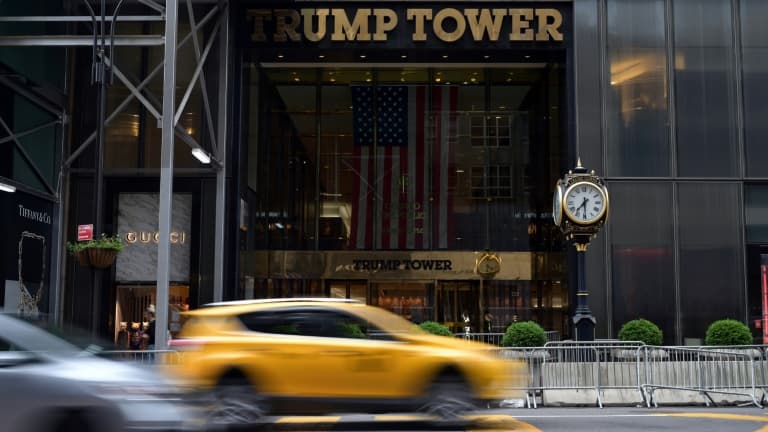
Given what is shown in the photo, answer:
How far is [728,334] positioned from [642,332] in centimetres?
205

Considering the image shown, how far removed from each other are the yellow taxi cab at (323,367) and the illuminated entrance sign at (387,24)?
15.7 metres

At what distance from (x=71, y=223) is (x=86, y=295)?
2.07 meters

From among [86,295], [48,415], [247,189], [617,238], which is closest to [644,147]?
[617,238]

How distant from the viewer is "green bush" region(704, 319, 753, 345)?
23.3 m

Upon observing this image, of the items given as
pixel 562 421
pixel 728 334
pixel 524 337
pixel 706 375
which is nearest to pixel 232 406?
pixel 562 421

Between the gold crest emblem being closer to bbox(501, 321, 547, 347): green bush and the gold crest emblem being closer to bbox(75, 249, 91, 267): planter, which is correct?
bbox(501, 321, 547, 347): green bush

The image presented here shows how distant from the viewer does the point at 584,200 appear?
70.1 feet

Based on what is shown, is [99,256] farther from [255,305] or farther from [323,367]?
[323,367]

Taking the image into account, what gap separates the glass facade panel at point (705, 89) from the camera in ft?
84.0

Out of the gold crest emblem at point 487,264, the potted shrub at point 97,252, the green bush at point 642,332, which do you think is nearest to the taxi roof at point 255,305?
the potted shrub at point 97,252

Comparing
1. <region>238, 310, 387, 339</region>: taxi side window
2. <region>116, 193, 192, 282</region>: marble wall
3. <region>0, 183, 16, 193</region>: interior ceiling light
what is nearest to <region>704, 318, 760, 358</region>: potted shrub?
<region>116, 193, 192, 282</region>: marble wall

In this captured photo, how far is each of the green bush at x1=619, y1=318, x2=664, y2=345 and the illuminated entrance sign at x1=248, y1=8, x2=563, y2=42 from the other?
322 inches

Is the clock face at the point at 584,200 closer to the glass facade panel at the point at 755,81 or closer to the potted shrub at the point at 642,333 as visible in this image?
the potted shrub at the point at 642,333

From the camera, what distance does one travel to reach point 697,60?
2595cm
